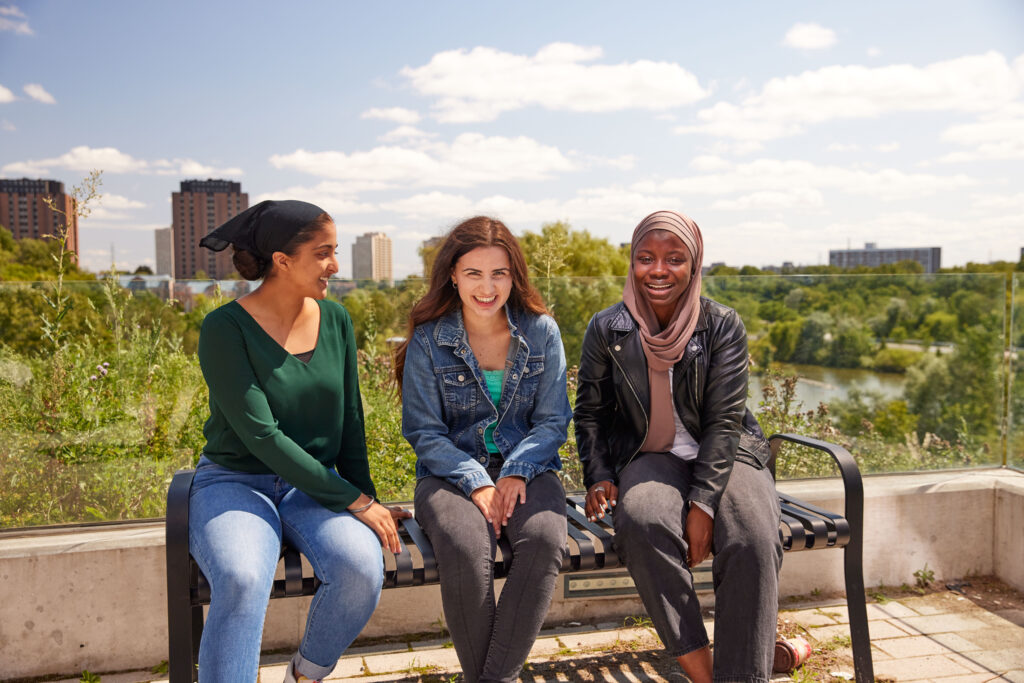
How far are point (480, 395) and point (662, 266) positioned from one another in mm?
800

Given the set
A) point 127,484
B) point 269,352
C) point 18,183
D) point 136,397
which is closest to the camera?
point 269,352

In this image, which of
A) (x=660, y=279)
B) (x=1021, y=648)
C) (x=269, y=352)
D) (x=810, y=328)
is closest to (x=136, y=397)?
→ (x=269, y=352)

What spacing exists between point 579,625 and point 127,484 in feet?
7.13

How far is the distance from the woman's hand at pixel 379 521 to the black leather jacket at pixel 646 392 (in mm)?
783

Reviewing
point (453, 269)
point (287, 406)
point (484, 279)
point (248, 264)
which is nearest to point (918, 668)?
point (484, 279)

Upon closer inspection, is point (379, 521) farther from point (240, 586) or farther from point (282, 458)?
point (240, 586)

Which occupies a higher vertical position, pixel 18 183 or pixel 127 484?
pixel 18 183

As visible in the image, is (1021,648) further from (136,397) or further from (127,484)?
(136,397)

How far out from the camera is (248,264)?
8.49ft

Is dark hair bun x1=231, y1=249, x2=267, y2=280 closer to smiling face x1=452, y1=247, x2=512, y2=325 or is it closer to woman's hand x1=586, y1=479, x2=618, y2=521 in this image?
smiling face x1=452, y1=247, x2=512, y2=325

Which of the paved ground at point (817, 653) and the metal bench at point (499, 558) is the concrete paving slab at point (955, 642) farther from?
the metal bench at point (499, 558)

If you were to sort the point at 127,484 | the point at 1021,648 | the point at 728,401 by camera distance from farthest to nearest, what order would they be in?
the point at 127,484 → the point at 1021,648 → the point at 728,401

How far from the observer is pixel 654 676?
2.96 metres

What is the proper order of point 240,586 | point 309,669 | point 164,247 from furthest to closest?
1. point 164,247
2. point 309,669
3. point 240,586
